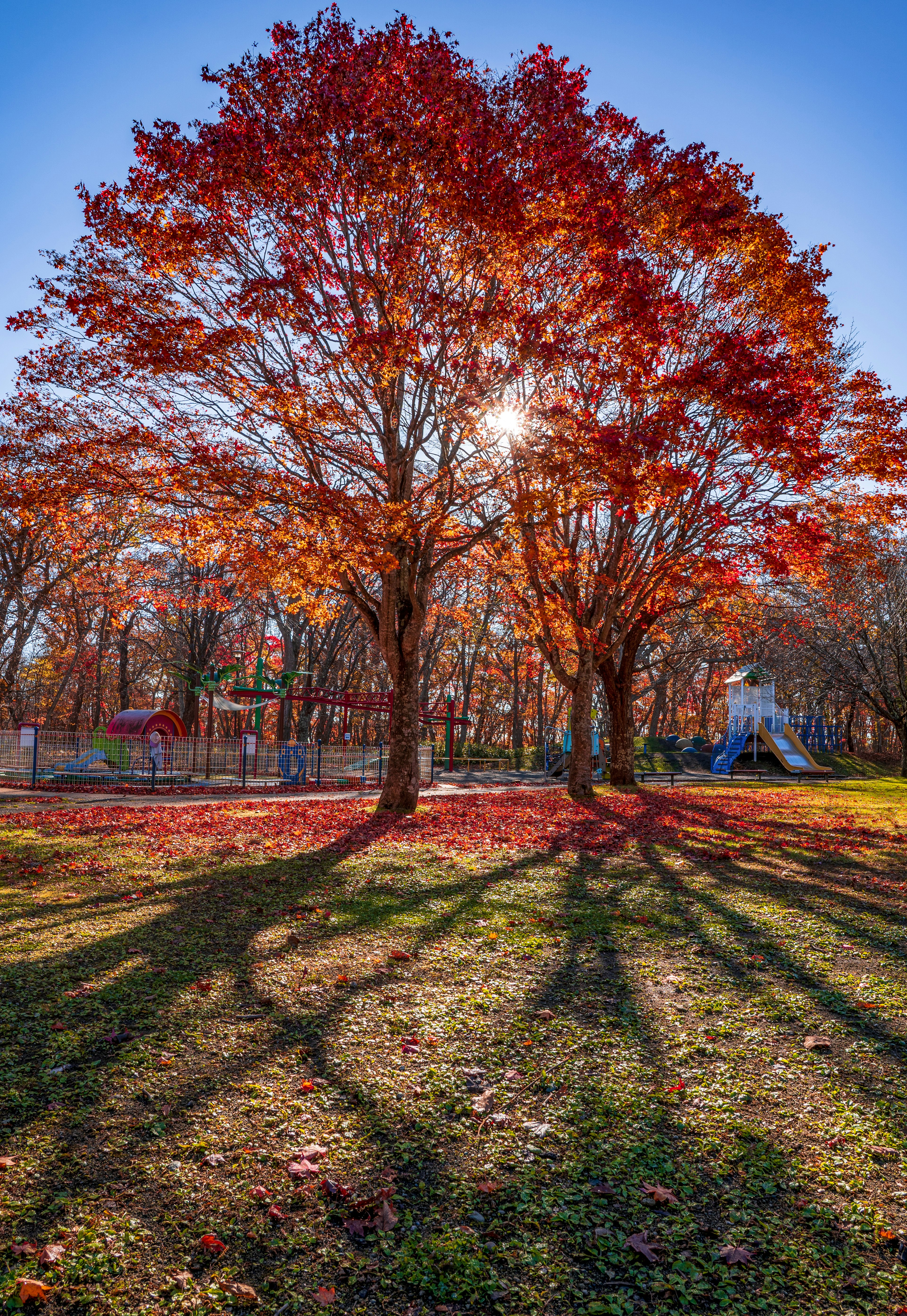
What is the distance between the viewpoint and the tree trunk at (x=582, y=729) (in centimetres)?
1878

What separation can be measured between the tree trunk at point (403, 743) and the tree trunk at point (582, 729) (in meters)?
5.54

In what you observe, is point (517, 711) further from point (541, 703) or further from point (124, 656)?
point (124, 656)

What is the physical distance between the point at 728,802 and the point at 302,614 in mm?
21680

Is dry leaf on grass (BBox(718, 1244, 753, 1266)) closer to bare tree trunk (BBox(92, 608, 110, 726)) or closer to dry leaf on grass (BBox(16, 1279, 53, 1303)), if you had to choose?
dry leaf on grass (BBox(16, 1279, 53, 1303))

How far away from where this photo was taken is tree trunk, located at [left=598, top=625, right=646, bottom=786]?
74.2 feet

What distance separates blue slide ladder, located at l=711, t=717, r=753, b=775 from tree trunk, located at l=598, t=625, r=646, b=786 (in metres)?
11.7

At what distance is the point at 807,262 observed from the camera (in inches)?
617

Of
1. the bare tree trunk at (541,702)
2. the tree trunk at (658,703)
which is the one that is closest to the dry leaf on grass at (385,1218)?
the tree trunk at (658,703)

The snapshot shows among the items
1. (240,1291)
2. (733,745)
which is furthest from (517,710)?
(240,1291)

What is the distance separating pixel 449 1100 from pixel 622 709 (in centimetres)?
2003

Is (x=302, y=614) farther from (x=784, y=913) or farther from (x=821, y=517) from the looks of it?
(x=784, y=913)

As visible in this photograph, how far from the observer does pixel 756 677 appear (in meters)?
35.7

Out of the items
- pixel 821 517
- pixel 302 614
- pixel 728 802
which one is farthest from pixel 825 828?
pixel 302 614

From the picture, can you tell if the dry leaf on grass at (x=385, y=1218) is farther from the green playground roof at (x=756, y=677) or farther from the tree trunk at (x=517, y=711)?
the tree trunk at (x=517, y=711)
